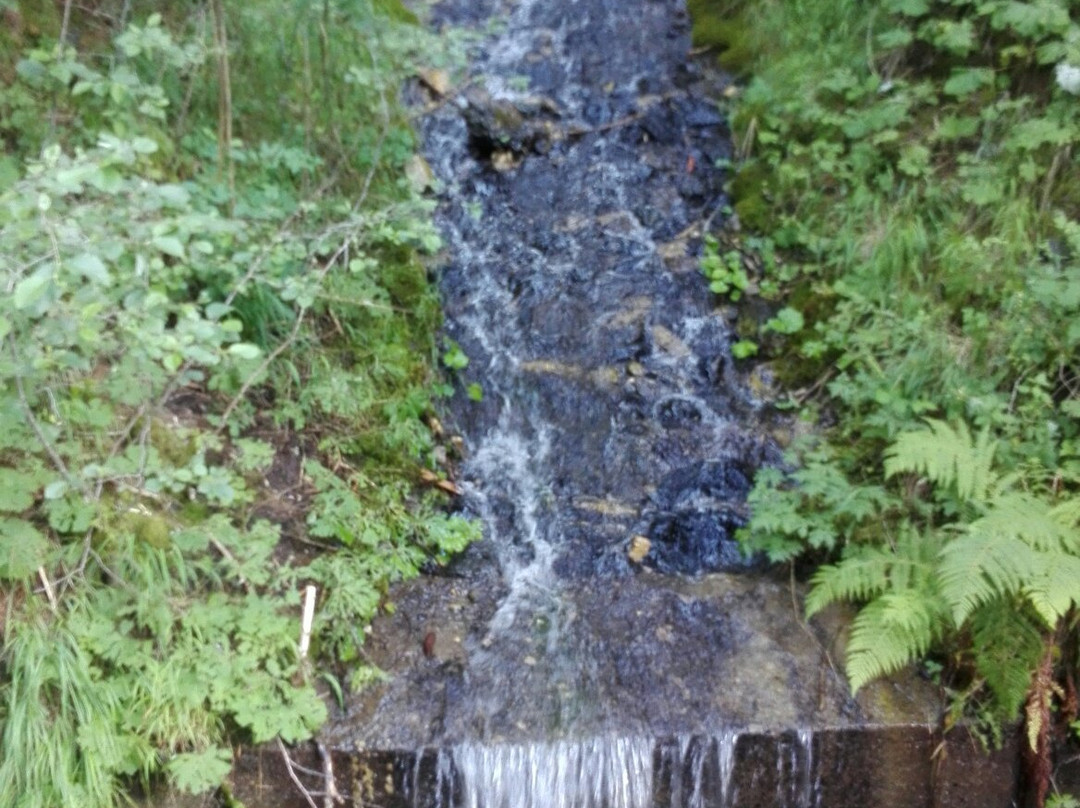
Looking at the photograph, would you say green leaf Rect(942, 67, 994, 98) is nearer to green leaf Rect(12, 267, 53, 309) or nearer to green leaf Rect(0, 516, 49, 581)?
green leaf Rect(12, 267, 53, 309)

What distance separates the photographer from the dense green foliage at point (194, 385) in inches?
110

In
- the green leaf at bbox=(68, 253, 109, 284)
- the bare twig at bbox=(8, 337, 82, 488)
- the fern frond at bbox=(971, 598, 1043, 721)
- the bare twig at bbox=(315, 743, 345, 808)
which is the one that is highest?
the green leaf at bbox=(68, 253, 109, 284)

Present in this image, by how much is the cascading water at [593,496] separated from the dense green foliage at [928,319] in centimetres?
33

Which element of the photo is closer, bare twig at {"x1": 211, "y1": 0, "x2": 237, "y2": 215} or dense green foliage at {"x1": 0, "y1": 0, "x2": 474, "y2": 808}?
dense green foliage at {"x1": 0, "y1": 0, "x2": 474, "y2": 808}

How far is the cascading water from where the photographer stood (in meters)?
3.39

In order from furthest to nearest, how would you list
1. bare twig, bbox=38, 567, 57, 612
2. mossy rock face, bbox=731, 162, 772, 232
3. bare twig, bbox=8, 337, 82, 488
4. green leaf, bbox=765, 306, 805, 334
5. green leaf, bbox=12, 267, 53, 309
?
1. mossy rock face, bbox=731, 162, 772, 232
2. green leaf, bbox=765, 306, 805, 334
3. bare twig, bbox=38, 567, 57, 612
4. bare twig, bbox=8, 337, 82, 488
5. green leaf, bbox=12, 267, 53, 309

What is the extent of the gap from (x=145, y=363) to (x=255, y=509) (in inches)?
38.6

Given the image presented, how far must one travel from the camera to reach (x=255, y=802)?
10.7 ft

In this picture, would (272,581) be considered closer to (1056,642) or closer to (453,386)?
(453,386)

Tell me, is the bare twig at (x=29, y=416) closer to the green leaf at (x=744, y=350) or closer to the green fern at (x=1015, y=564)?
the green fern at (x=1015, y=564)

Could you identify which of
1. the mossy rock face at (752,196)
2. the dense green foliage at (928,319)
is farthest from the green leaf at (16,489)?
the mossy rock face at (752,196)

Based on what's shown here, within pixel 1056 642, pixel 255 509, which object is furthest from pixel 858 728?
pixel 255 509

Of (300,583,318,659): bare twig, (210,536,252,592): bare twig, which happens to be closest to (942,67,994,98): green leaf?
(300,583,318,659): bare twig

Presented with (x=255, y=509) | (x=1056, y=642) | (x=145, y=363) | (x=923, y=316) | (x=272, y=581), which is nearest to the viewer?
(x=145, y=363)
